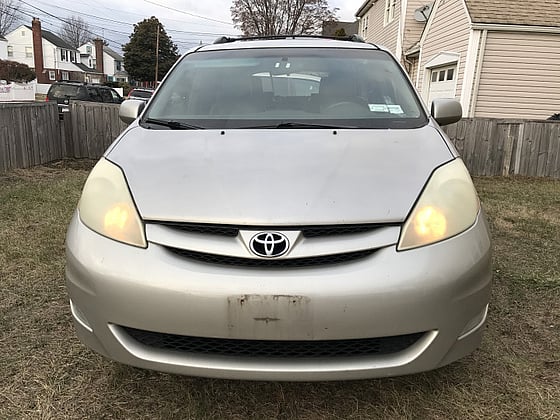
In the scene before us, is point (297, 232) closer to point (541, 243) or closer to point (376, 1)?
point (541, 243)

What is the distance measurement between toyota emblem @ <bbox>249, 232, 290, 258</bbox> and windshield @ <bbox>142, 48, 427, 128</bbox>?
0.97 m

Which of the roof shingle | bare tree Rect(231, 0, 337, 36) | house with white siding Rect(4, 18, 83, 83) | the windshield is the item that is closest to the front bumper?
the windshield

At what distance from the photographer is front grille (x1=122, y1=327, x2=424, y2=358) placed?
1752 millimetres

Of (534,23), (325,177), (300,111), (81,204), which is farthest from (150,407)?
(534,23)

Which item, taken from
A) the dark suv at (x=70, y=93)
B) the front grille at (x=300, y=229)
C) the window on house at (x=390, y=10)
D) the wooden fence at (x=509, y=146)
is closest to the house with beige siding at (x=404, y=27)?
the window on house at (x=390, y=10)

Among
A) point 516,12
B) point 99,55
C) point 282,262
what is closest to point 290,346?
point 282,262

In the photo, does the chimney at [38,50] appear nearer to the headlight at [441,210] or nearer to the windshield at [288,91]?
the windshield at [288,91]

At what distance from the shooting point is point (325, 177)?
1964mm

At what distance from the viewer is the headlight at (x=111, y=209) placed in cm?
184

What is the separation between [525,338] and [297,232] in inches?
71.2

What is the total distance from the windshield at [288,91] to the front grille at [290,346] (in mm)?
1207

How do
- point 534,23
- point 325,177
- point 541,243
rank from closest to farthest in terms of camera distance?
1. point 325,177
2. point 541,243
3. point 534,23

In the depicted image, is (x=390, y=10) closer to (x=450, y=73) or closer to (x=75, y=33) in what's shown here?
(x=450, y=73)

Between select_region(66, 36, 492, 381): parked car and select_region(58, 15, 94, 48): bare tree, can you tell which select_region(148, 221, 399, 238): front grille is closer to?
select_region(66, 36, 492, 381): parked car
